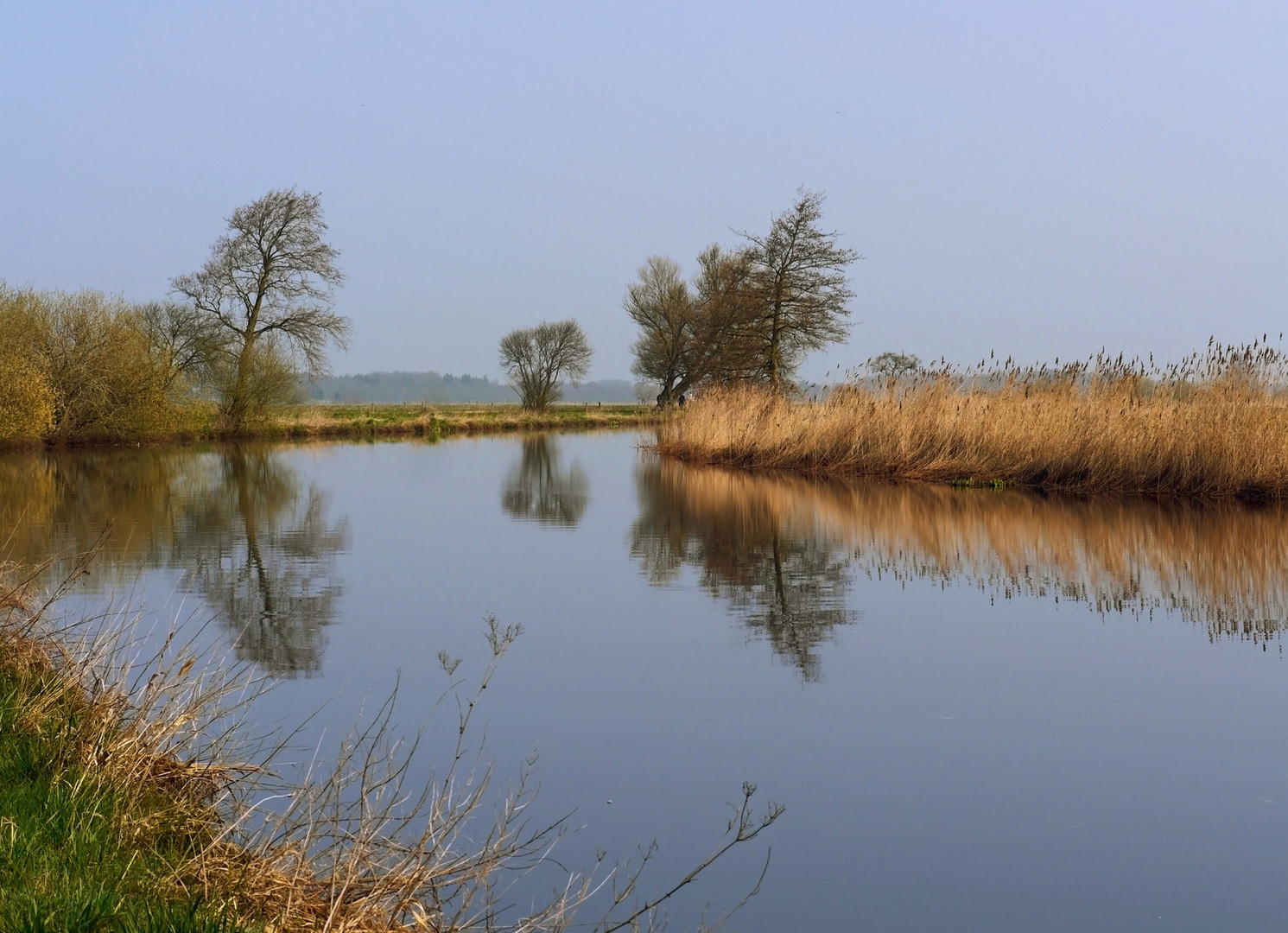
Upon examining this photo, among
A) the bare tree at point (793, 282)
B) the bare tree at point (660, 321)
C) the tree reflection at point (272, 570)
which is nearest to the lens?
the tree reflection at point (272, 570)

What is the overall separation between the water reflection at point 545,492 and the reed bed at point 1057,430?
4.13m

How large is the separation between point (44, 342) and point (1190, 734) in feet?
108

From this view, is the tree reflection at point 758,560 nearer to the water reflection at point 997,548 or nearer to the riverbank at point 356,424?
the water reflection at point 997,548

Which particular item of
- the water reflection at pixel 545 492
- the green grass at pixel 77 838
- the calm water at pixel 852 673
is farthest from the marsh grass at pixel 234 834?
the water reflection at pixel 545 492

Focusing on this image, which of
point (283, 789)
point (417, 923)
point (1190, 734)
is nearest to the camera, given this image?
point (417, 923)

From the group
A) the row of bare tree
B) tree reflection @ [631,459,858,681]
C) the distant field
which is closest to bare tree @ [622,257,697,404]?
the distant field

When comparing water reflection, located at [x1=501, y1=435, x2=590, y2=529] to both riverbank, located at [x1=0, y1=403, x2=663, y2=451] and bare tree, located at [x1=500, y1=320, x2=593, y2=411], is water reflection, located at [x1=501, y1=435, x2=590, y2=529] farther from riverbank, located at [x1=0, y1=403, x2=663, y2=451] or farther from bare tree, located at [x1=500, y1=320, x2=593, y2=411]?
bare tree, located at [x1=500, y1=320, x2=593, y2=411]

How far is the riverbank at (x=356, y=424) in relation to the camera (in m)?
33.4

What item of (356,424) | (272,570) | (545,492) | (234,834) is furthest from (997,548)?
(356,424)

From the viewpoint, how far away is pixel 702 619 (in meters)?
7.13

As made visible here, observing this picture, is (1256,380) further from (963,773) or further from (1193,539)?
(963,773)

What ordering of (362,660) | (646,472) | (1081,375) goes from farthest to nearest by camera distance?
(646,472) → (1081,375) → (362,660)

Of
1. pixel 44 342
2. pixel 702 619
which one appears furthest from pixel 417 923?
pixel 44 342

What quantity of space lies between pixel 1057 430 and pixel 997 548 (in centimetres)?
644
